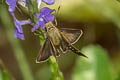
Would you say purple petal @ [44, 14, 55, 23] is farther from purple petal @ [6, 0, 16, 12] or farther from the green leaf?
the green leaf

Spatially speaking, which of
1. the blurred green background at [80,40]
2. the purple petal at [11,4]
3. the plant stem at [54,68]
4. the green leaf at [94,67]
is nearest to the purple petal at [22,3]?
the purple petal at [11,4]

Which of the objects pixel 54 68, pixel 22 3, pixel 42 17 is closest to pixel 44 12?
pixel 42 17

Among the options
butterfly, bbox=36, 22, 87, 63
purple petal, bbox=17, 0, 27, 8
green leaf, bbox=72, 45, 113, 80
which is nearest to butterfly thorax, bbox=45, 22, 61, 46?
butterfly, bbox=36, 22, 87, 63

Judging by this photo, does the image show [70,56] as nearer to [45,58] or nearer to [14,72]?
[14,72]

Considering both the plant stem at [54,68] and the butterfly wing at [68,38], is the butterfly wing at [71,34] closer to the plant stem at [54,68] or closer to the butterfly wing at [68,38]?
the butterfly wing at [68,38]

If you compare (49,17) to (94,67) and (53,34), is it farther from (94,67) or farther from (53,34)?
(94,67)

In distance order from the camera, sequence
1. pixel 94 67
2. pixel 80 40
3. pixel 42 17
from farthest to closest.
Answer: pixel 80 40, pixel 94 67, pixel 42 17
